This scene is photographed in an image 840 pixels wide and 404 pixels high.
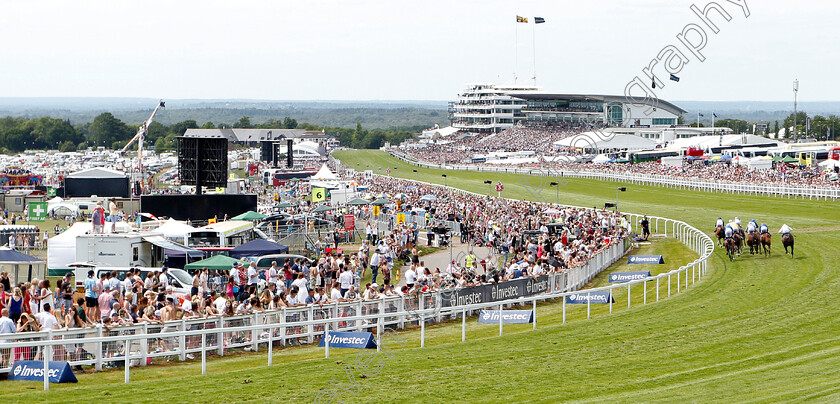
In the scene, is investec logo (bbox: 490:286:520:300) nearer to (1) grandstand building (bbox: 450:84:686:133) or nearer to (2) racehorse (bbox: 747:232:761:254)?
(2) racehorse (bbox: 747:232:761:254)

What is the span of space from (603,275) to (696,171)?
161 ft

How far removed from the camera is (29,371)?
40.1 ft

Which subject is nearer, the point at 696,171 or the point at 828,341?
the point at 828,341

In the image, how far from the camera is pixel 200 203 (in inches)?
1658

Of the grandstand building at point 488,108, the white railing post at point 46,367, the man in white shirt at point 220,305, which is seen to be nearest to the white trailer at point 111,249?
the man in white shirt at point 220,305

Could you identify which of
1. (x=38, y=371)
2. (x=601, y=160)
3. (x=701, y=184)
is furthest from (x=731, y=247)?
(x=601, y=160)

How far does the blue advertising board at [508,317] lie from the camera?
16891mm

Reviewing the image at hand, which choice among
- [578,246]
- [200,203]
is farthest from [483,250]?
[200,203]

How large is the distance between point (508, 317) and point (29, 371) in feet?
26.6

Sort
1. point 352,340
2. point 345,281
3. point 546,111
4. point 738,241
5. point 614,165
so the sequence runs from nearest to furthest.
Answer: point 352,340 → point 345,281 → point 738,241 → point 614,165 → point 546,111

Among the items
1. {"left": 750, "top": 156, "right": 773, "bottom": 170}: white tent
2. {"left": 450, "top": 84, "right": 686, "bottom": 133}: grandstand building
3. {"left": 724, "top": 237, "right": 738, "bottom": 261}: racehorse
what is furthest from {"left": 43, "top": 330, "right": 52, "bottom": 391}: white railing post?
{"left": 450, "top": 84, "right": 686, "bottom": 133}: grandstand building

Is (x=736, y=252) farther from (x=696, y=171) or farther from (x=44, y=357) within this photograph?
(x=696, y=171)

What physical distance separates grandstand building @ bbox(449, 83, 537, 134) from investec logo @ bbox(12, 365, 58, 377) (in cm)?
15156

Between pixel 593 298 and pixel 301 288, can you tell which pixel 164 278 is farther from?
pixel 593 298
